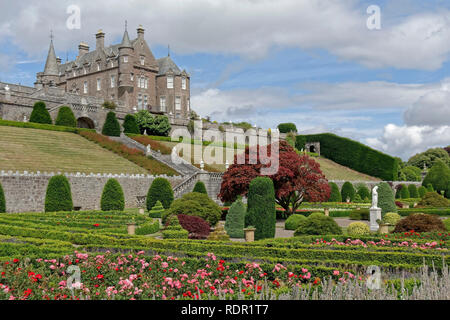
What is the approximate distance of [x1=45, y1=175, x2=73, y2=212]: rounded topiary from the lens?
25.8m

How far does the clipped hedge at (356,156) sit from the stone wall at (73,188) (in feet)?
119

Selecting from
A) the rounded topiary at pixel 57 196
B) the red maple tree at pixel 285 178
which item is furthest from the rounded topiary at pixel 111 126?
the red maple tree at pixel 285 178

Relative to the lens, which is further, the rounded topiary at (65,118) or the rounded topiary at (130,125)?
the rounded topiary at (130,125)

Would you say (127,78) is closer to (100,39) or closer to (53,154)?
(100,39)

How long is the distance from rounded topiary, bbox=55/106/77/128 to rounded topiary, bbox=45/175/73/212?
81.3ft

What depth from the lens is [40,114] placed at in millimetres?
47375

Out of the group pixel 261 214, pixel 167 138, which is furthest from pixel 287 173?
pixel 167 138

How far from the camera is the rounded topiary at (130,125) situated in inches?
2142

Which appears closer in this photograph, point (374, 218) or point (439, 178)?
point (374, 218)

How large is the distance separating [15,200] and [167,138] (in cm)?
2977

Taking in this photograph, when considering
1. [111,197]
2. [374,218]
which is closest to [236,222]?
[374,218]

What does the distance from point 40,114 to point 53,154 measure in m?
11.6

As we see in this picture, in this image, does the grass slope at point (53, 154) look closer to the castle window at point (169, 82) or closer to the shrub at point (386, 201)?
the shrub at point (386, 201)

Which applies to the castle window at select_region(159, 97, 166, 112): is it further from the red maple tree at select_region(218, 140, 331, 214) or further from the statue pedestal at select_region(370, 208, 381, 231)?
the statue pedestal at select_region(370, 208, 381, 231)
